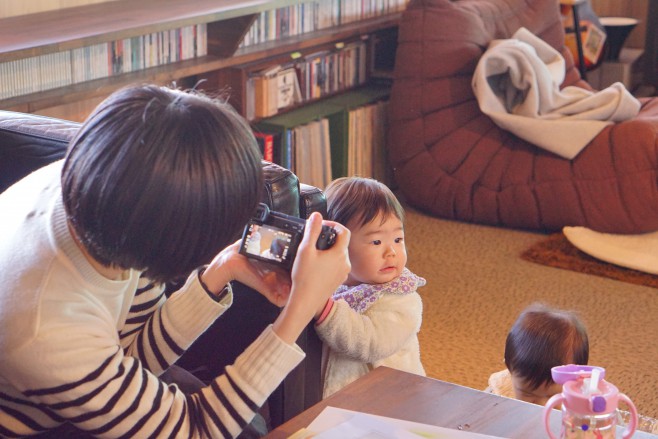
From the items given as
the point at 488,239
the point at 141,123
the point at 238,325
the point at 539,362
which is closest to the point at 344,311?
the point at 238,325

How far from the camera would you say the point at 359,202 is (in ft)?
5.82

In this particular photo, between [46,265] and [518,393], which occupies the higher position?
[46,265]

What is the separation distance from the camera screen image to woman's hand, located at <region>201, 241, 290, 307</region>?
1.8 inches

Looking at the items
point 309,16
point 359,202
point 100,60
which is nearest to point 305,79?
point 309,16

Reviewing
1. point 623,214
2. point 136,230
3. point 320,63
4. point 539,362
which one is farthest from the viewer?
point 320,63

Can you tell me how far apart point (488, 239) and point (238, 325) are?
1.95m

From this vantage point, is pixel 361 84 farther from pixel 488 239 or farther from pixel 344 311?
pixel 344 311

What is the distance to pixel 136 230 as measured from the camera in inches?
41.4

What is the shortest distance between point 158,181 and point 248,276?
0.38 m

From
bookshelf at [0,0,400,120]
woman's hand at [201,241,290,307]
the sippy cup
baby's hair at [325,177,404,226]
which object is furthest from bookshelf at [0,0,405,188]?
the sippy cup

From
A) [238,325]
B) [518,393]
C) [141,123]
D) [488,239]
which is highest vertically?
[141,123]

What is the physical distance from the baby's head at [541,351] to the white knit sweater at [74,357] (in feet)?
2.39

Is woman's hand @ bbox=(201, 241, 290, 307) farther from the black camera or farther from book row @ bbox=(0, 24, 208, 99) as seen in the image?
book row @ bbox=(0, 24, 208, 99)

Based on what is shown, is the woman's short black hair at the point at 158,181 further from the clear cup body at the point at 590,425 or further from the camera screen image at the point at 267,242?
the clear cup body at the point at 590,425
